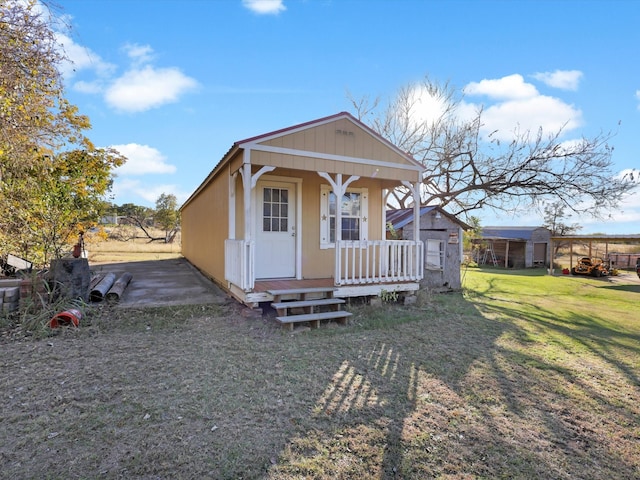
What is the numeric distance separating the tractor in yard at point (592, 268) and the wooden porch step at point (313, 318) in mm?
17839

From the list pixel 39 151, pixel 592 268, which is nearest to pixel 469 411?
pixel 39 151

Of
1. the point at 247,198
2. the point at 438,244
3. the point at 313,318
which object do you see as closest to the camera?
the point at 313,318

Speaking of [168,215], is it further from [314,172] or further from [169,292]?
[314,172]

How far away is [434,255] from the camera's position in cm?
905

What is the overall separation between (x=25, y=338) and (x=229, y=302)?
2.78 m

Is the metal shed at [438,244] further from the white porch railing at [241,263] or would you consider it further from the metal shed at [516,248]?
the metal shed at [516,248]

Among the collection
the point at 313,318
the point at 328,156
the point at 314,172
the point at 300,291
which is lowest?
the point at 313,318

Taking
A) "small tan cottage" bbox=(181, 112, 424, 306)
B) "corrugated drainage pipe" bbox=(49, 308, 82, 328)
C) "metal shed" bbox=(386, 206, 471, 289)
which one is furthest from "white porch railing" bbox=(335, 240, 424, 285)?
"corrugated drainage pipe" bbox=(49, 308, 82, 328)

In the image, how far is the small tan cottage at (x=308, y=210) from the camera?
5602 mm

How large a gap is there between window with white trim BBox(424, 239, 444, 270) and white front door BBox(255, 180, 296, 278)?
13.2 feet

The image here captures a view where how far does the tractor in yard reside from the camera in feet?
56.4

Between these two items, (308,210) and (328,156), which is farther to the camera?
(308,210)

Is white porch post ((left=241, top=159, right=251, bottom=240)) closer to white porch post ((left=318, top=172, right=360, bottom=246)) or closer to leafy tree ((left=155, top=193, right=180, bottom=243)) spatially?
white porch post ((left=318, top=172, right=360, bottom=246))

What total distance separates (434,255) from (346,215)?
3110 mm
